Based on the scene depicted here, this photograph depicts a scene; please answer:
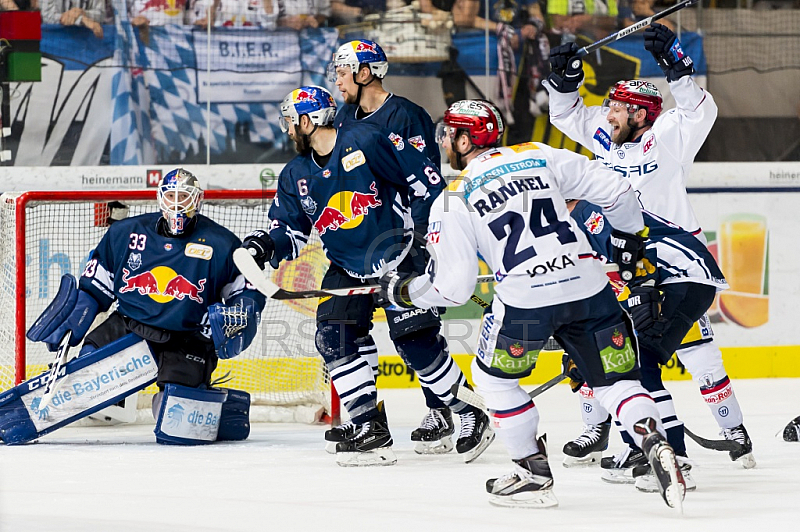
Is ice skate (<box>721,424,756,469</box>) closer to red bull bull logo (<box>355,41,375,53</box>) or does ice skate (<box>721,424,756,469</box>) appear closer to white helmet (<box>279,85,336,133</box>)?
white helmet (<box>279,85,336,133</box>)

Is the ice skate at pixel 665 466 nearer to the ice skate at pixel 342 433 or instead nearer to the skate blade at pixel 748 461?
the skate blade at pixel 748 461

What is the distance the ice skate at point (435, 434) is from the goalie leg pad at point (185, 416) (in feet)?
2.42

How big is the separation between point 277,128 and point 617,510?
3860mm

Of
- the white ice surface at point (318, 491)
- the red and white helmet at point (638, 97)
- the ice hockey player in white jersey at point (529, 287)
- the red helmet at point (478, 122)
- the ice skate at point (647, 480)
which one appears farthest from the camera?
the red and white helmet at point (638, 97)

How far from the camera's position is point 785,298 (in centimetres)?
633

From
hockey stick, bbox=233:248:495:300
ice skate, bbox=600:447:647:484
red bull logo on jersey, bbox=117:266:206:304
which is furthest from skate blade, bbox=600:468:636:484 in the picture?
red bull logo on jersey, bbox=117:266:206:304

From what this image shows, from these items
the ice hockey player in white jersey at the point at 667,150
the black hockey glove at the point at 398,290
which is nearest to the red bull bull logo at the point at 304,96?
the ice hockey player in white jersey at the point at 667,150

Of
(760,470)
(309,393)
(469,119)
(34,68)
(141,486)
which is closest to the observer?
(469,119)

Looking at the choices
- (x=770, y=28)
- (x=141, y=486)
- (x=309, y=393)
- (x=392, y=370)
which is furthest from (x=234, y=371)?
(x=770, y=28)

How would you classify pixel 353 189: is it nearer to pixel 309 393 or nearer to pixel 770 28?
pixel 309 393

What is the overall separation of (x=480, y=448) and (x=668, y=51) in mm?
1396

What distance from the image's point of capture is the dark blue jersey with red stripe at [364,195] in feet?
12.7

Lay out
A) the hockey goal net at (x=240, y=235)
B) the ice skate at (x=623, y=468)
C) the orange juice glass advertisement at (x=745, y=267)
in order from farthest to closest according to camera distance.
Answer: the orange juice glass advertisement at (x=745, y=267) → the hockey goal net at (x=240, y=235) → the ice skate at (x=623, y=468)

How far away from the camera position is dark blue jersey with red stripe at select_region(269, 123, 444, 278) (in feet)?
12.7
